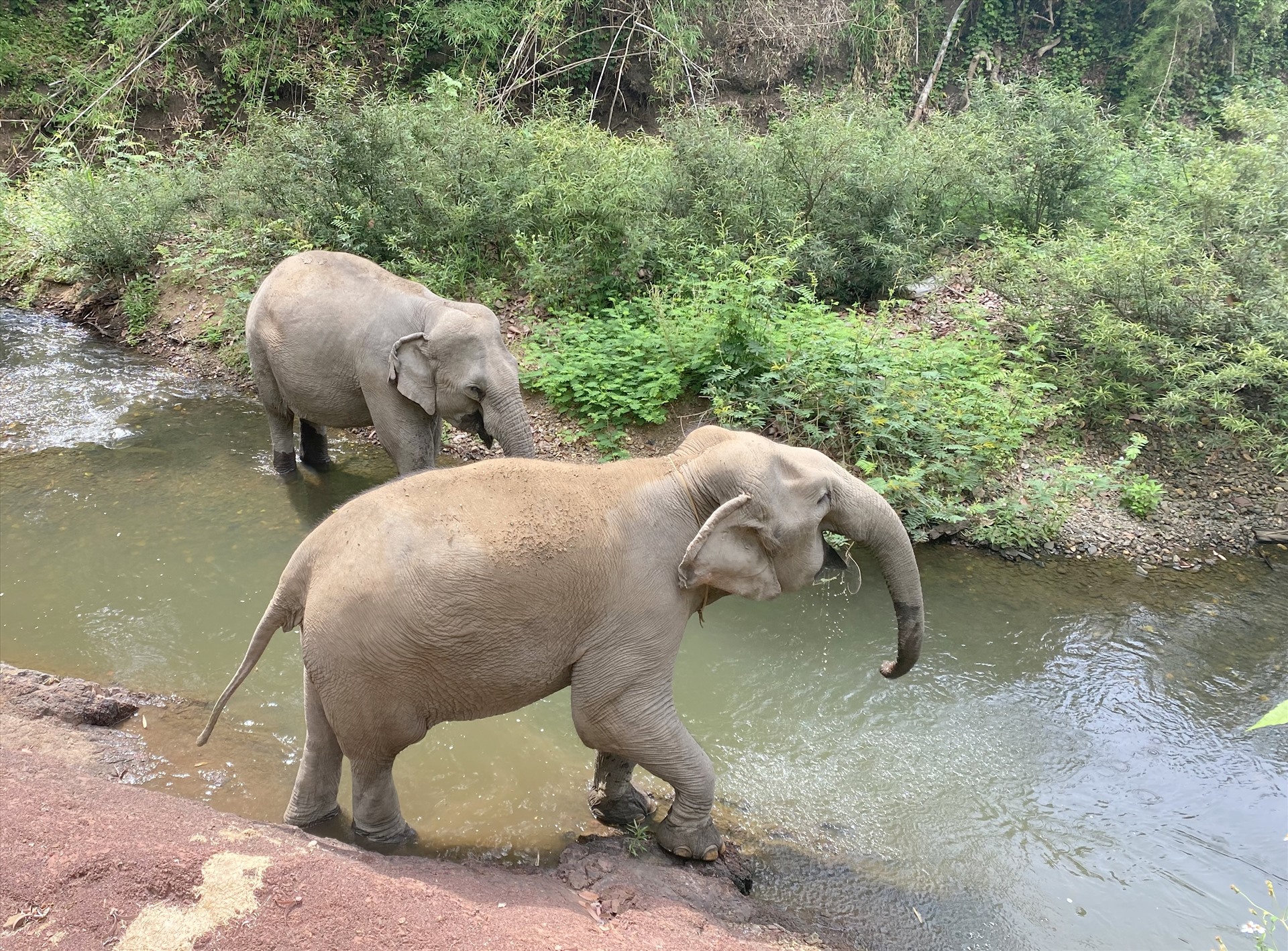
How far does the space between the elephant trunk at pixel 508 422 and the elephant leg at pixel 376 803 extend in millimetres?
2626

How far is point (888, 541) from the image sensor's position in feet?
11.9

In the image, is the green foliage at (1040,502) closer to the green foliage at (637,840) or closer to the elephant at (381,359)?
the elephant at (381,359)

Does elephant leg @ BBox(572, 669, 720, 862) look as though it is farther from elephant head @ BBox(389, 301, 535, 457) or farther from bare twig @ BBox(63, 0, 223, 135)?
bare twig @ BBox(63, 0, 223, 135)

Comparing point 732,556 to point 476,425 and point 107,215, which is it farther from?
point 107,215

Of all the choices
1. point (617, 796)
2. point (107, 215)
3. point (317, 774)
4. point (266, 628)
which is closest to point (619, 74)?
point (107, 215)

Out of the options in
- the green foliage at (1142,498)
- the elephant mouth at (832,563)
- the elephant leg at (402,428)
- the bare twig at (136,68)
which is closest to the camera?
the elephant mouth at (832,563)

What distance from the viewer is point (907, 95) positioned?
21203 millimetres

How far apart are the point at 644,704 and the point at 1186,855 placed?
328 cm

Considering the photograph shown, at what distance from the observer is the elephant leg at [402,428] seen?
20.8 ft

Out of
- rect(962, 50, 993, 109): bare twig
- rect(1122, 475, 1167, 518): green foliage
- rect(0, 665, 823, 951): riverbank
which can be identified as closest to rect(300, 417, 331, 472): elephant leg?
rect(0, 665, 823, 951): riverbank

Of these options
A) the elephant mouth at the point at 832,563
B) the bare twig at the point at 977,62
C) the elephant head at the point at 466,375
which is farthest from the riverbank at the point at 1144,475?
the bare twig at the point at 977,62

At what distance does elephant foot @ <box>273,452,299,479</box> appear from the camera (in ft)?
24.6

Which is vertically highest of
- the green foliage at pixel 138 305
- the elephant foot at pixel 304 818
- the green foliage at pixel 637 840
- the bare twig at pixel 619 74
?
the bare twig at pixel 619 74

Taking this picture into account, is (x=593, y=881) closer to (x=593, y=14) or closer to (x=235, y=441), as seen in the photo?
(x=235, y=441)
